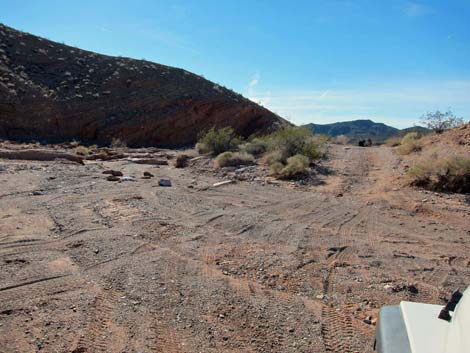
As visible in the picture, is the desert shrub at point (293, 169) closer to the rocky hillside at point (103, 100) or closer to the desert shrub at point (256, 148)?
the desert shrub at point (256, 148)

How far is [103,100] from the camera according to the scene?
32.5 meters

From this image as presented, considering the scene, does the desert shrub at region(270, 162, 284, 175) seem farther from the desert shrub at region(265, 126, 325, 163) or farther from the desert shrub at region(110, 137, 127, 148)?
the desert shrub at region(110, 137, 127, 148)

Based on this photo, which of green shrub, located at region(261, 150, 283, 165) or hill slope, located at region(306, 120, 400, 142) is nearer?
green shrub, located at region(261, 150, 283, 165)

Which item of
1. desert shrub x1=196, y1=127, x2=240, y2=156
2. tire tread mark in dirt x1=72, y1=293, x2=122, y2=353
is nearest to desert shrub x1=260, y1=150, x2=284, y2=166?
desert shrub x1=196, y1=127, x2=240, y2=156

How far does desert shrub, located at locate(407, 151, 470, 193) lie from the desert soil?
77 centimetres

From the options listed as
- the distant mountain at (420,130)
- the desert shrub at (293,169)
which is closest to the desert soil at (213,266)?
the desert shrub at (293,169)

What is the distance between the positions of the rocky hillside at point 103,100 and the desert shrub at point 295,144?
1545 centimetres

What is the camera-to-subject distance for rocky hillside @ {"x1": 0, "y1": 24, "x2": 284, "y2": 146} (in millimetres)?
28759

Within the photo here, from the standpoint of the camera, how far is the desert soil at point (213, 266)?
3895 millimetres

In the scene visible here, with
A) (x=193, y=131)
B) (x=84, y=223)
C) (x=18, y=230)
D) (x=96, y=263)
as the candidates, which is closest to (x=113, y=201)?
(x=84, y=223)

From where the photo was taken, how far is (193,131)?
3384 cm

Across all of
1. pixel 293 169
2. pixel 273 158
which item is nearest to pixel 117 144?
pixel 273 158

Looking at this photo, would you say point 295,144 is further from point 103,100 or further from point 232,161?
point 103,100

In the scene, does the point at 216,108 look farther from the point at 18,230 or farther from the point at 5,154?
the point at 18,230
